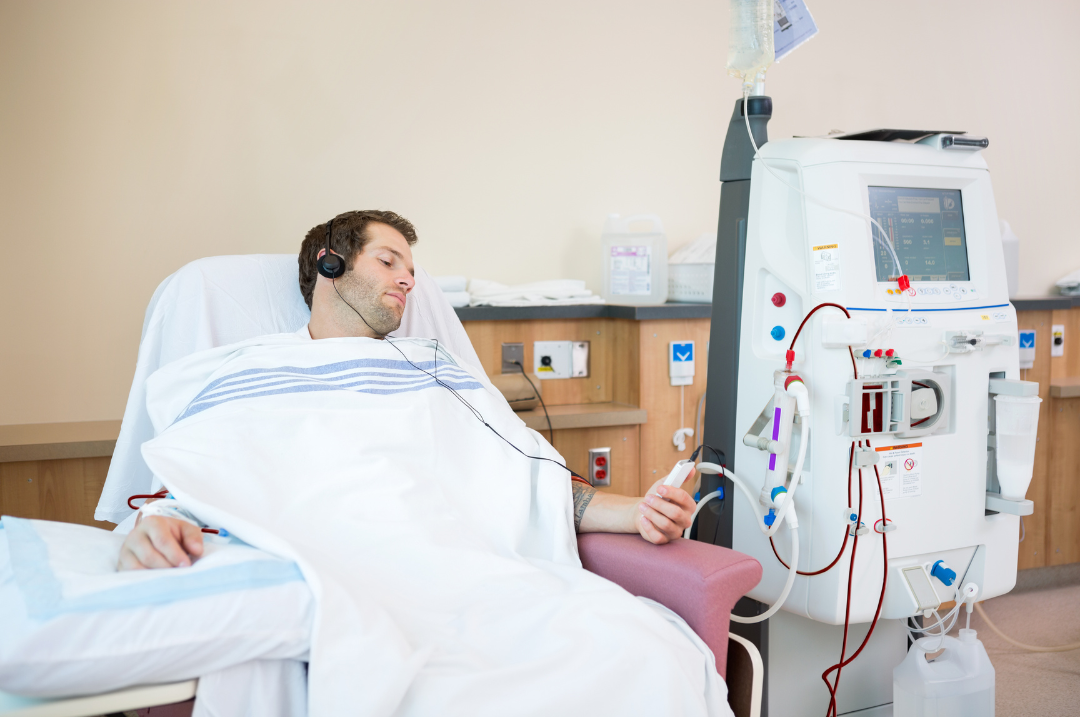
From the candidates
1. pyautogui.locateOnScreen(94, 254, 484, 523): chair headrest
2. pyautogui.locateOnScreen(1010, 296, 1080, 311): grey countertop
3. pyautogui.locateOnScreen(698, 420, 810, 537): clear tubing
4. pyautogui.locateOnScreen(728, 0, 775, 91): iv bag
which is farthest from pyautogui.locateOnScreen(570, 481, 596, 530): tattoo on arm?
pyautogui.locateOnScreen(1010, 296, 1080, 311): grey countertop

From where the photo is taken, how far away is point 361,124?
2.43 metres

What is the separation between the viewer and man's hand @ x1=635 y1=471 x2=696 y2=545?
1.44 metres

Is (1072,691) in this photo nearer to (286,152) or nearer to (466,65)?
(466,65)

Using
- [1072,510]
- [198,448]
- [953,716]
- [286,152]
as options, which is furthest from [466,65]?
[1072,510]

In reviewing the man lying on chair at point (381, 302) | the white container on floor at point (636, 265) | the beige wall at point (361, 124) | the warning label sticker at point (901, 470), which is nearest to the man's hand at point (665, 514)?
the man lying on chair at point (381, 302)

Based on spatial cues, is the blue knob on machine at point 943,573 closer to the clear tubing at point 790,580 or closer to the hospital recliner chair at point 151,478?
the clear tubing at point 790,580

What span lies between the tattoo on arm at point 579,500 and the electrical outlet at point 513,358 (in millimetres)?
856

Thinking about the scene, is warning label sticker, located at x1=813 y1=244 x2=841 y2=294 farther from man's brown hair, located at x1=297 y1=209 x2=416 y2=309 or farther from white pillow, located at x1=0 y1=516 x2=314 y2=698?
white pillow, located at x1=0 y1=516 x2=314 y2=698

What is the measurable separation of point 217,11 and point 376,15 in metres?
0.45

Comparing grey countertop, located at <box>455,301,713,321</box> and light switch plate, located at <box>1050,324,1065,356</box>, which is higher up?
grey countertop, located at <box>455,301,713,321</box>

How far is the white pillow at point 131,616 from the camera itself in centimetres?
90

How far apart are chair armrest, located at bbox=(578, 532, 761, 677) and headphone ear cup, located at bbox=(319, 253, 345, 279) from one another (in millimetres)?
791

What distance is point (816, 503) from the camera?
1637mm

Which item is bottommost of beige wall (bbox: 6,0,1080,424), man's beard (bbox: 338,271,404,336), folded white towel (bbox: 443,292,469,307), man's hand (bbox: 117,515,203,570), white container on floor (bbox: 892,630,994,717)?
white container on floor (bbox: 892,630,994,717)
